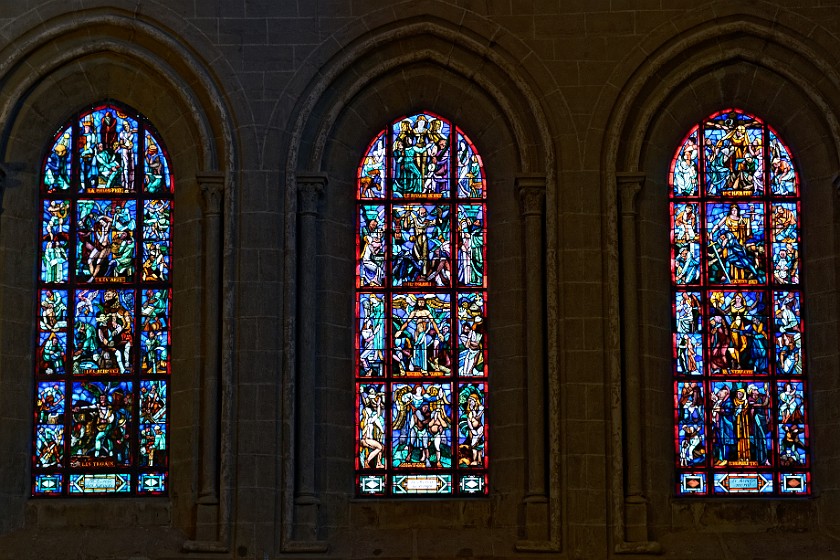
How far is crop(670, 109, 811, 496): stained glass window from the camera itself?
75.9 feet

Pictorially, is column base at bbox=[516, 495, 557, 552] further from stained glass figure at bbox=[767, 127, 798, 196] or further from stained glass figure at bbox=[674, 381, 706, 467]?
stained glass figure at bbox=[767, 127, 798, 196]

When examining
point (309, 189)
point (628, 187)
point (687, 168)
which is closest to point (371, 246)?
point (309, 189)

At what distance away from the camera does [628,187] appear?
23.3 metres

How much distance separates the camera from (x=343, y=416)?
2323cm

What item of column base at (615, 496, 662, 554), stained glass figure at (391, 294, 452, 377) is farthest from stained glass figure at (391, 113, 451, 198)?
column base at (615, 496, 662, 554)

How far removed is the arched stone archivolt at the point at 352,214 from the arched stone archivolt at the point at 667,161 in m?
0.78

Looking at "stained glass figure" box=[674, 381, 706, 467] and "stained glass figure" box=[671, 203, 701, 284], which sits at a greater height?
"stained glass figure" box=[671, 203, 701, 284]

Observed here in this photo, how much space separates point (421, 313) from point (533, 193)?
1953 mm

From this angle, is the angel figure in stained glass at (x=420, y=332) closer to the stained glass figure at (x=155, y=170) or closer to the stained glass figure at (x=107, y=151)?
the stained glass figure at (x=155, y=170)

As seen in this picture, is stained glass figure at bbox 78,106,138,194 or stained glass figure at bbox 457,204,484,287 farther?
stained glass figure at bbox 78,106,138,194

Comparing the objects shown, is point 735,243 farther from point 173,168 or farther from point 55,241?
point 55,241

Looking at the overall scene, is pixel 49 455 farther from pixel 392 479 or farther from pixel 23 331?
pixel 392 479

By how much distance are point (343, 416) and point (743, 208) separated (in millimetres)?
5414

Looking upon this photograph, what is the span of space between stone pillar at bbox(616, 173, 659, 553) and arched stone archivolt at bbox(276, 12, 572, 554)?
2.57 ft
